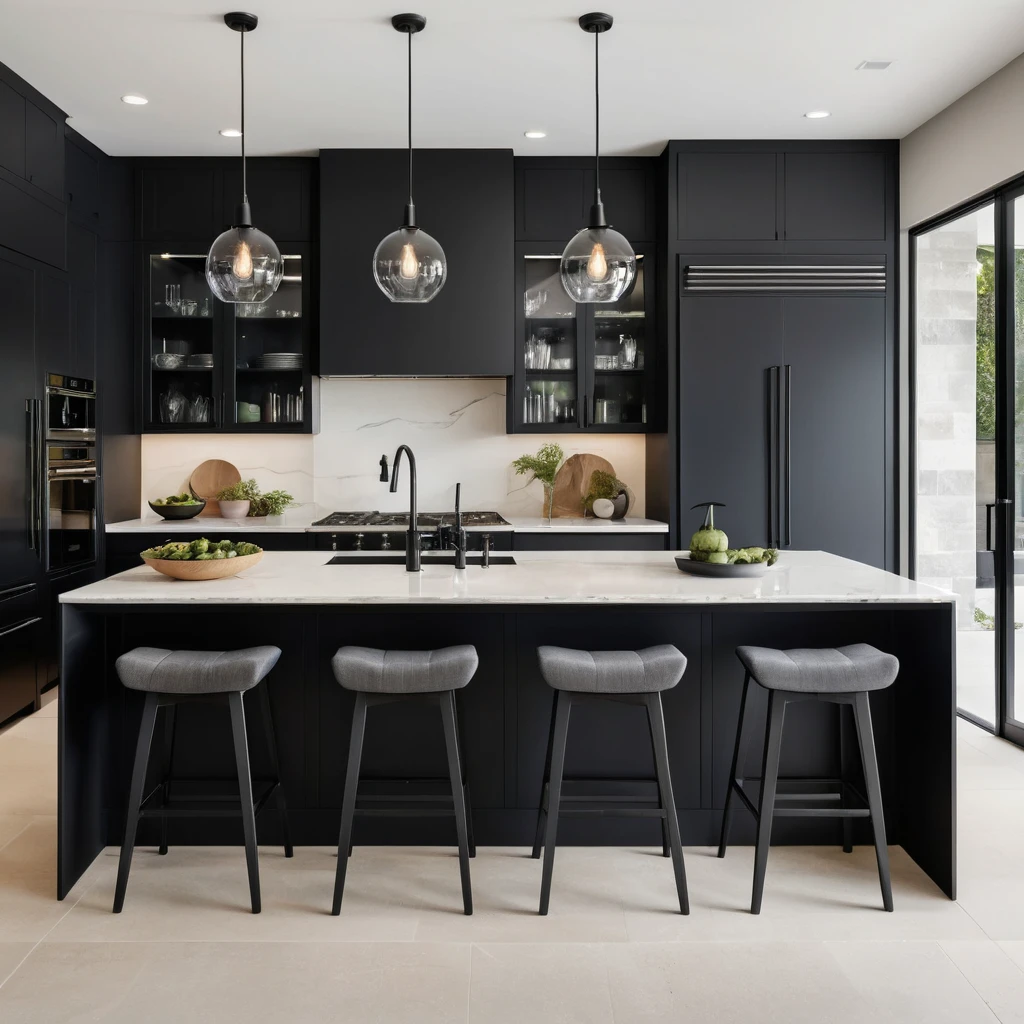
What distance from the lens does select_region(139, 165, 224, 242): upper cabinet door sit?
196 inches

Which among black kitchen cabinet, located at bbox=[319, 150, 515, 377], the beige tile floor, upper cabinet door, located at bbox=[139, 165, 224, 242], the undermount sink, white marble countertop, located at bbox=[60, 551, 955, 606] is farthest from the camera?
upper cabinet door, located at bbox=[139, 165, 224, 242]

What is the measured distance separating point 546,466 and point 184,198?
8.41 ft

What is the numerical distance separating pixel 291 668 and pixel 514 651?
0.73m

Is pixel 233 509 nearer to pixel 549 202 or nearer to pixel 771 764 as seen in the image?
pixel 549 202


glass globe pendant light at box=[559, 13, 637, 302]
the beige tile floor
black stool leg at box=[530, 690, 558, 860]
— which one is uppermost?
glass globe pendant light at box=[559, 13, 637, 302]

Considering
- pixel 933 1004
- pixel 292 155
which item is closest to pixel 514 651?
pixel 933 1004

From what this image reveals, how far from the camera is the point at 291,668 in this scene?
2.85m

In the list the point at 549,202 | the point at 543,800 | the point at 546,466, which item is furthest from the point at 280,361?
the point at 543,800

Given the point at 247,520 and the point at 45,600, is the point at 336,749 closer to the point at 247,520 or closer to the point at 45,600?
the point at 45,600

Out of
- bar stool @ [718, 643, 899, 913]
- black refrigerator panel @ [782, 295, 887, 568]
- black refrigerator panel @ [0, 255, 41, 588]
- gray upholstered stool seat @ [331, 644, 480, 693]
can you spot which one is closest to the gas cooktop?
black refrigerator panel @ [0, 255, 41, 588]

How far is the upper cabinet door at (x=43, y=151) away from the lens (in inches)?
159

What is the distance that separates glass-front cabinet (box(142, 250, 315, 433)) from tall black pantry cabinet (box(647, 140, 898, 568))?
2.17m

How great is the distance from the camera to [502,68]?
381 cm

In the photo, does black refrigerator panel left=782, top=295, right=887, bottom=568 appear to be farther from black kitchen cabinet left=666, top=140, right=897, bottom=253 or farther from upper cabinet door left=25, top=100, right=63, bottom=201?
upper cabinet door left=25, top=100, right=63, bottom=201
